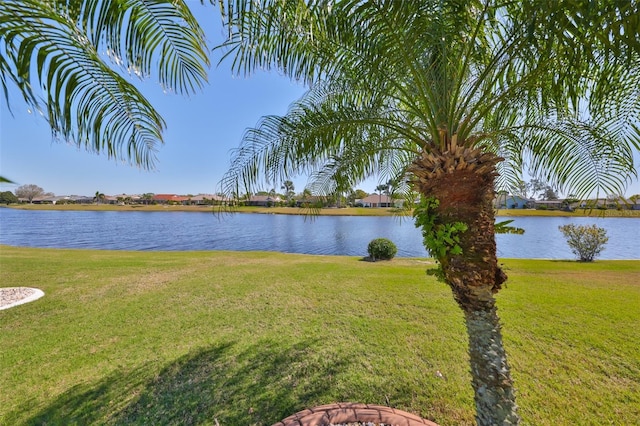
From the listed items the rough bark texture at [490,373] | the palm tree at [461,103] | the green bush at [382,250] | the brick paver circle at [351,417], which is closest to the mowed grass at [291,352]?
the brick paver circle at [351,417]

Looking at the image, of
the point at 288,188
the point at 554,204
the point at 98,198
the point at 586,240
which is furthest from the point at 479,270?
the point at 98,198

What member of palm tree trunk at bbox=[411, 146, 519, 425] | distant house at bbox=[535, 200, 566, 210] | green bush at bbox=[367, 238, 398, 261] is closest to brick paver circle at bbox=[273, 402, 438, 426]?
palm tree trunk at bbox=[411, 146, 519, 425]

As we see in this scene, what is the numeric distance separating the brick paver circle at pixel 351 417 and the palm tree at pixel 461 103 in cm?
55

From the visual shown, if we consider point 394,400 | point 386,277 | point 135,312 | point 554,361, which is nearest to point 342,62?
point 394,400

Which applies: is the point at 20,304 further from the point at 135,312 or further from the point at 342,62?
the point at 342,62

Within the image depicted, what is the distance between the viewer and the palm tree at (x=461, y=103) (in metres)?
1.95

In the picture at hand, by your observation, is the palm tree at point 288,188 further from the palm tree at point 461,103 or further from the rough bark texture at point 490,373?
the rough bark texture at point 490,373

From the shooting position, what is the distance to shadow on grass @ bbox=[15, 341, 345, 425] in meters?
2.48

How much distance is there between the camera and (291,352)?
3.56m

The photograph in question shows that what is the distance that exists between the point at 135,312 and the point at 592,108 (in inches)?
284

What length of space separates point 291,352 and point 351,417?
1563mm

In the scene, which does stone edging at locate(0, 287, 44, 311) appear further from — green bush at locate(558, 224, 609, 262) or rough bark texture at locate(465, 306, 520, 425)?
green bush at locate(558, 224, 609, 262)

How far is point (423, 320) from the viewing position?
457 centimetres

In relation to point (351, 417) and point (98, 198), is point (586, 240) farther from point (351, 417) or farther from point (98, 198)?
point (98, 198)
